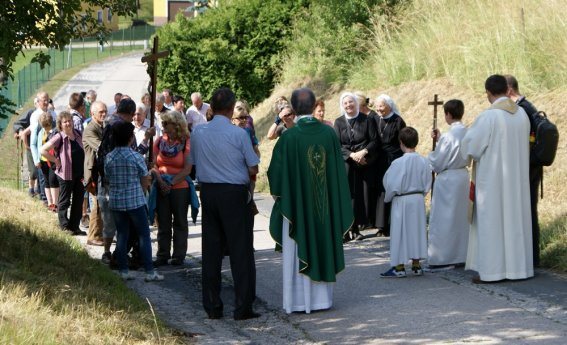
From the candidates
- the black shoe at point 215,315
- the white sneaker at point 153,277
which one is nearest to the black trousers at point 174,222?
the white sneaker at point 153,277

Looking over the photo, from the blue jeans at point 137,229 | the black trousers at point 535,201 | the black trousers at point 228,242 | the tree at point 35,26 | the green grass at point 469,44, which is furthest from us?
the green grass at point 469,44

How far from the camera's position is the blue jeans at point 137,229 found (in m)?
11.7

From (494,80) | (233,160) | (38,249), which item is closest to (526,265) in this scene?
(494,80)

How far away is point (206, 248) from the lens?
1009cm

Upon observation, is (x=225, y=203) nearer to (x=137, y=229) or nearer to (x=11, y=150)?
(x=137, y=229)

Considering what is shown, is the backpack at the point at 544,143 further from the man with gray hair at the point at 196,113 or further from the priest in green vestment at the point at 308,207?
the man with gray hair at the point at 196,113

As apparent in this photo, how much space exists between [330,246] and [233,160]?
113 cm

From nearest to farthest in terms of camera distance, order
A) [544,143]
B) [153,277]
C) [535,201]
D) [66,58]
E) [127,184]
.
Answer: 1. [544,143]
2. [535,201]
3. [127,184]
4. [153,277]
5. [66,58]

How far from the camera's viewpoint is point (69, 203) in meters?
15.5

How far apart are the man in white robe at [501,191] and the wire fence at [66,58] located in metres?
4.96

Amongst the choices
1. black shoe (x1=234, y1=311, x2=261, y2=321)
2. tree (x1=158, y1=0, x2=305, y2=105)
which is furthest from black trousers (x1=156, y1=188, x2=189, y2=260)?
tree (x1=158, y1=0, x2=305, y2=105)

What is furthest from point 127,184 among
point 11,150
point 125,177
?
point 11,150

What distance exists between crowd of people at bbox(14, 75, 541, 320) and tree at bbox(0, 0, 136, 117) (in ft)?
3.32

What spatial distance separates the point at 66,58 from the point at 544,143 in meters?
58.5
